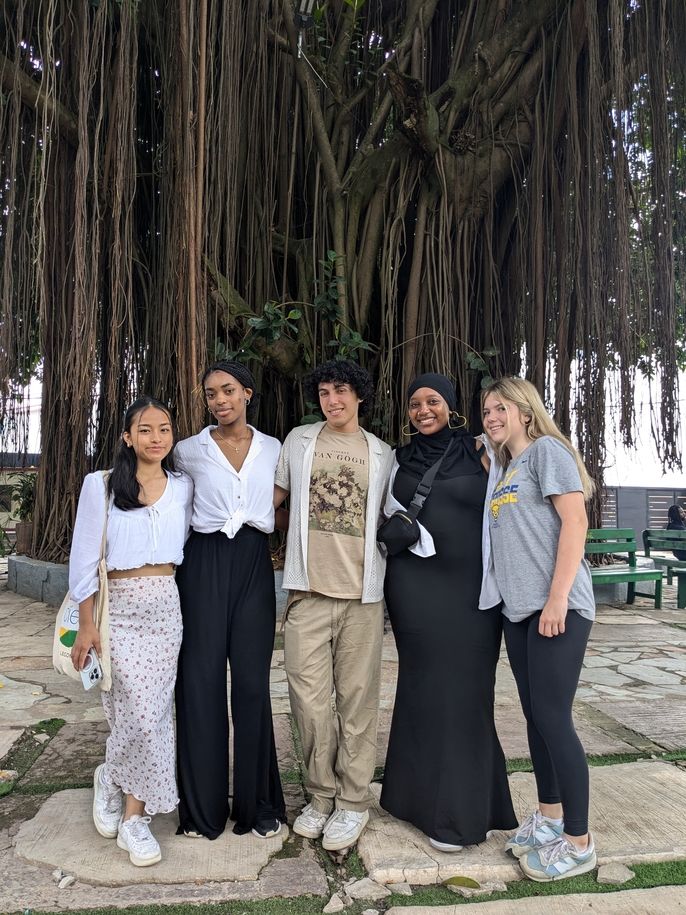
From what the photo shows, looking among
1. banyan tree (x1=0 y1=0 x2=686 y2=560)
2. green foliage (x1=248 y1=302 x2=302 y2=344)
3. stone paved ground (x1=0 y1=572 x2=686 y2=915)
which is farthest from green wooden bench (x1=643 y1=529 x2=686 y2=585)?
green foliage (x1=248 y1=302 x2=302 y2=344)

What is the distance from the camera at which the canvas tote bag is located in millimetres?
1539

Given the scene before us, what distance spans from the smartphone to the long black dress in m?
0.69

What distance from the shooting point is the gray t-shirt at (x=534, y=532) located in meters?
1.47

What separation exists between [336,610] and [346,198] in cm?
272

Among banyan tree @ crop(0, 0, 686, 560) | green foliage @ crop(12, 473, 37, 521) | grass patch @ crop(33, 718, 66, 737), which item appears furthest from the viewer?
green foliage @ crop(12, 473, 37, 521)

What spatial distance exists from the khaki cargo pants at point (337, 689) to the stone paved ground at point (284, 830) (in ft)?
0.42

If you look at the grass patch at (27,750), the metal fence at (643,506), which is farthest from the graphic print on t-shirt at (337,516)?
the metal fence at (643,506)

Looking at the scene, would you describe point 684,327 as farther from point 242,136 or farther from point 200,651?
point 200,651

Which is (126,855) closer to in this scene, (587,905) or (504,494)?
(587,905)

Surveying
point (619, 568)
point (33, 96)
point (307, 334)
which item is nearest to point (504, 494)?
point (307, 334)

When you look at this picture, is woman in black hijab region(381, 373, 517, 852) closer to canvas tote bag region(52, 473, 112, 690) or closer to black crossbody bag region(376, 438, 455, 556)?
black crossbody bag region(376, 438, 455, 556)

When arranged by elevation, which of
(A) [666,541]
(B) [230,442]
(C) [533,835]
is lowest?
(C) [533,835]

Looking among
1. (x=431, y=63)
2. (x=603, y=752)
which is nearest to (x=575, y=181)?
(x=431, y=63)

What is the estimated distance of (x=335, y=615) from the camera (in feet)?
5.58
